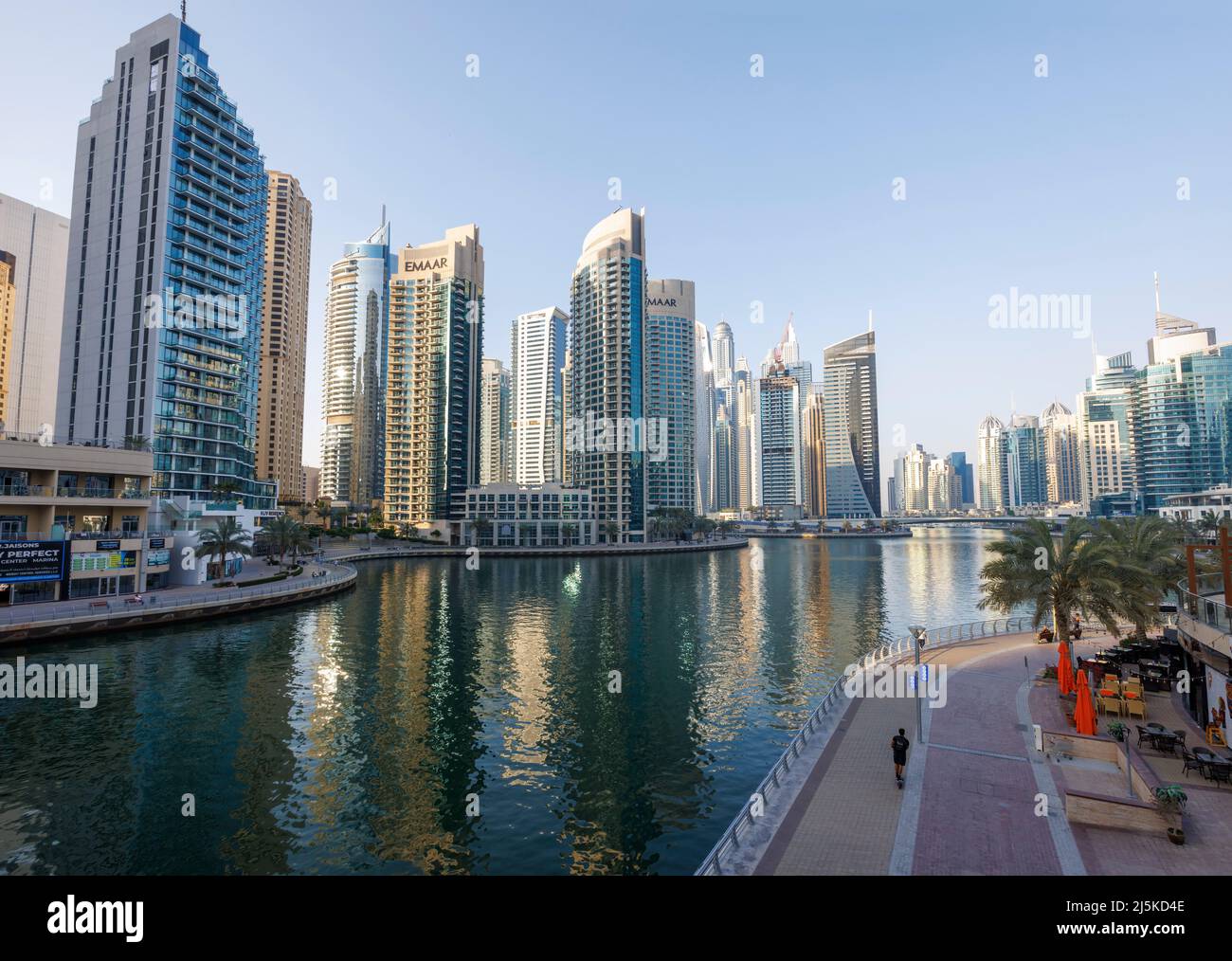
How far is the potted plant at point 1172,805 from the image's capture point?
14.5 m

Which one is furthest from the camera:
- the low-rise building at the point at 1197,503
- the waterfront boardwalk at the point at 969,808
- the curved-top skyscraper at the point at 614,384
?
the curved-top skyscraper at the point at 614,384

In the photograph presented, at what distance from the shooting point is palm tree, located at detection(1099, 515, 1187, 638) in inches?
1215

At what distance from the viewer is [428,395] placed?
7515 inches

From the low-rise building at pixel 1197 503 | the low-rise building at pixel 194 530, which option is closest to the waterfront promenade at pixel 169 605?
the low-rise building at pixel 194 530

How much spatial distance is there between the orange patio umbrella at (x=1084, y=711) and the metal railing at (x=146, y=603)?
213 ft

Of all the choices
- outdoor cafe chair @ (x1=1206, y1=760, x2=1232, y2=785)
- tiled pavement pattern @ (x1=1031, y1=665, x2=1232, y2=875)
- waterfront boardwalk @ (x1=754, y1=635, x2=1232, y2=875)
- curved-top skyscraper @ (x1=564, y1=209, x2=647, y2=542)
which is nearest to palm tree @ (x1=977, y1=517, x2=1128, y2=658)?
waterfront boardwalk @ (x1=754, y1=635, x2=1232, y2=875)

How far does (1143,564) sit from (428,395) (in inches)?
7186

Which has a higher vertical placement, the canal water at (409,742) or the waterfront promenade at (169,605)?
the waterfront promenade at (169,605)

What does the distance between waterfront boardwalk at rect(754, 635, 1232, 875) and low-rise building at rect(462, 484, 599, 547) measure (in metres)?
148

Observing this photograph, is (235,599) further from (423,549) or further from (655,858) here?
(423,549)

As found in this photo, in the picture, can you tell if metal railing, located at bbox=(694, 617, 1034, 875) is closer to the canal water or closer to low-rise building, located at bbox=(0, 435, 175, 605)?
the canal water

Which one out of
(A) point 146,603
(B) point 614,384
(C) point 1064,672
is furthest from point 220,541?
(B) point 614,384
